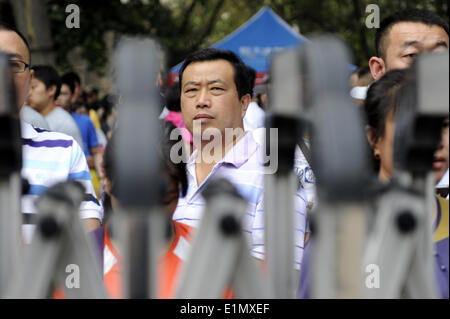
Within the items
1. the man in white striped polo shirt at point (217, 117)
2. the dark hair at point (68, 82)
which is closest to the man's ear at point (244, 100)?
the man in white striped polo shirt at point (217, 117)

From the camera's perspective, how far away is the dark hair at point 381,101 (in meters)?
1.55

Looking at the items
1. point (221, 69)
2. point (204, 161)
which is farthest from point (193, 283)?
point (221, 69)

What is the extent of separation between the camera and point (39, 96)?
476 centimetres

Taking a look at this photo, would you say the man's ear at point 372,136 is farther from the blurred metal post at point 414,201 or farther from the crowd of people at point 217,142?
the blurred metal post at point 414,201

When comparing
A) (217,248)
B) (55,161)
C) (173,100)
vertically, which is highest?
(173,100)

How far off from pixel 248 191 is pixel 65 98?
4.85 m

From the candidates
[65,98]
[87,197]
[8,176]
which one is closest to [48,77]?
[65,98]

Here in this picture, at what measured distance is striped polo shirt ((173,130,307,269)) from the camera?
2.00m

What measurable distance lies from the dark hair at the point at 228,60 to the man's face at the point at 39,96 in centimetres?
222

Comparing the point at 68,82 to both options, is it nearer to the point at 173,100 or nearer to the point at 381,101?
the point at 173,100

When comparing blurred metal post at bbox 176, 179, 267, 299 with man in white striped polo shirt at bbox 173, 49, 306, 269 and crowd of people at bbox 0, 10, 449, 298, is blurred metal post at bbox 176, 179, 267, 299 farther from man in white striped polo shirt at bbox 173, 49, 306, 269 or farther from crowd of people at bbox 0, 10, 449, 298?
man in white striped polo shirt at bbox 173, 49, 306, 269

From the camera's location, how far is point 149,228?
2.30 ft

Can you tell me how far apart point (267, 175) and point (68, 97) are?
6.25 meters

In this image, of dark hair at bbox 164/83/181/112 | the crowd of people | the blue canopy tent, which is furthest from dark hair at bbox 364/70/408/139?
the blue canopy tent
